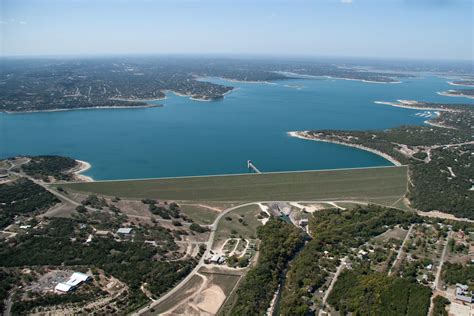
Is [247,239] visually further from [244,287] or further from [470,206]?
[470,206]

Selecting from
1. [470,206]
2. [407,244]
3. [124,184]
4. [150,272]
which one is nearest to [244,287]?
[150,272]

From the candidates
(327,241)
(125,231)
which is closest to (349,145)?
(327,241)

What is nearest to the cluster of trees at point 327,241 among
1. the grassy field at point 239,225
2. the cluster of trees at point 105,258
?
the grassy field at point 239,225

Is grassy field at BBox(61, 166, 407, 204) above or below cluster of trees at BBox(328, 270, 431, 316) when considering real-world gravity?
above

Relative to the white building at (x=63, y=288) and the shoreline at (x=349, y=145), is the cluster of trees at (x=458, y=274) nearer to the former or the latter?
the white building at (x=63, y=288)

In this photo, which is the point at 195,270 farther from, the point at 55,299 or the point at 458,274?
the point at 458,274

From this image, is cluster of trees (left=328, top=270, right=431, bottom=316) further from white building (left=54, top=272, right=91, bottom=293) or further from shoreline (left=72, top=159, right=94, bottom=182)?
shoreline (left=72, top=159, right=94, bottom=182)

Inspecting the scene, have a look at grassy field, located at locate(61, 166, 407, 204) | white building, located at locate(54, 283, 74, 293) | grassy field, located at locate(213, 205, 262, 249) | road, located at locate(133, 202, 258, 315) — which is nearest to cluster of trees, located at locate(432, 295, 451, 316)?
grassy field, located at locate(213, 205, 262, 249)
